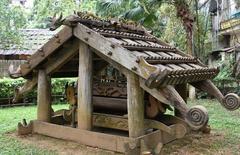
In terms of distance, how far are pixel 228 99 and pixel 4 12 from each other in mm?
11700

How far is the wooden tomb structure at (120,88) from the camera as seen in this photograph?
225 inches

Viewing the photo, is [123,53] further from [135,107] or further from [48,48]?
[48,48]

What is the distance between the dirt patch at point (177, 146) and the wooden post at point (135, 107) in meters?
0.60

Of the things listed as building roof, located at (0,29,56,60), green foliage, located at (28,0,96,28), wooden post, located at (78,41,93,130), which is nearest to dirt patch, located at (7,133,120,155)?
wooden post, located at (78,41,93,130)

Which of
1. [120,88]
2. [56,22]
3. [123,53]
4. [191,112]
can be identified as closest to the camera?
[191,112]

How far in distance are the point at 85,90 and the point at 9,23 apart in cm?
1071

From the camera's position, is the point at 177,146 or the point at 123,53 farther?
the point at 177,146

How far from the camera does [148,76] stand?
5.46m

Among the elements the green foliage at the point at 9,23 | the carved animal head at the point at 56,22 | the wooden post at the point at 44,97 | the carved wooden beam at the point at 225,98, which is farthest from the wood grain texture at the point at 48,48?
the green foliage at the point at 9,23

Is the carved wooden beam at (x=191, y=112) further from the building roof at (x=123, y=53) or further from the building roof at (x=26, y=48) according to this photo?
the building roof at (x=26, y=48)

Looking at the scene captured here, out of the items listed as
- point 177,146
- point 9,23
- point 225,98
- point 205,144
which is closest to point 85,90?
point 177,146

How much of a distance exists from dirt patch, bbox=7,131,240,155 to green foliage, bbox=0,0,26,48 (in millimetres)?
9211

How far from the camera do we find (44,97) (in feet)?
24.7

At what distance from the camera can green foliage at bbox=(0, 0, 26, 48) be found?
51.2 ft
